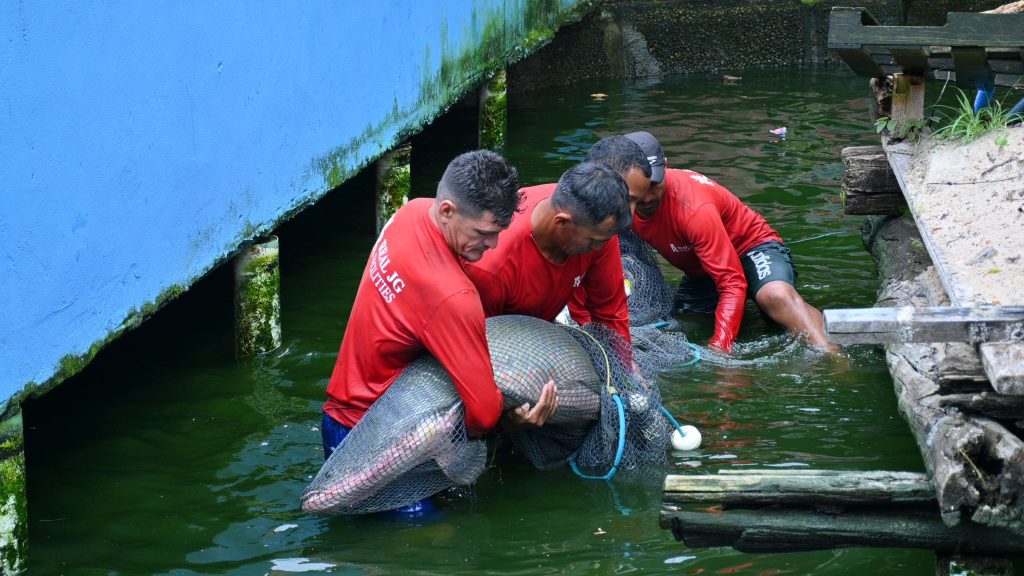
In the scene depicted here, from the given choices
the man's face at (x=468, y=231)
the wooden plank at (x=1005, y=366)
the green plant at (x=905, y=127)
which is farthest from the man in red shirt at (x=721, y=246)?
the wooden plank at (x=1005, y=366)

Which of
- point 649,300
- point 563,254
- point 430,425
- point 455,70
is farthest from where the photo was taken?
point 455,70

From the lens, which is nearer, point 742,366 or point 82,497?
point 82,497

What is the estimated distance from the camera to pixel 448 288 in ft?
15.3

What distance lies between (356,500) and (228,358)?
2.47 metres

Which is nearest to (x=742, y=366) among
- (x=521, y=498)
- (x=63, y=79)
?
(x=521, y=498)

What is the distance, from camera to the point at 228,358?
7.16m

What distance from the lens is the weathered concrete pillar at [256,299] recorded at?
273 inches

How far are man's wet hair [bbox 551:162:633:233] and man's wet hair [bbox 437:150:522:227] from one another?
16.9 inches

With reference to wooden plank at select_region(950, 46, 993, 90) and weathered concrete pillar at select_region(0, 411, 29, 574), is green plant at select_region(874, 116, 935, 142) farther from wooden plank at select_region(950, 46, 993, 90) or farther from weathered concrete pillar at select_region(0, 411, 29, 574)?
weathered concrete pillar at select_region(0, 411, 29, 574)

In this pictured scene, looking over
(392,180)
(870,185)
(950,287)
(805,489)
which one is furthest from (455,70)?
(805,489)

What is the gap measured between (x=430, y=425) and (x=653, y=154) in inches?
118

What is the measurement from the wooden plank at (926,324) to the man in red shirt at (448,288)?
1443mm

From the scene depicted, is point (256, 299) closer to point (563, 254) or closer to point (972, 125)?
point (563, 254)

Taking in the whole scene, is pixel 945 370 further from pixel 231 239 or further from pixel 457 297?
pixel 231 239
